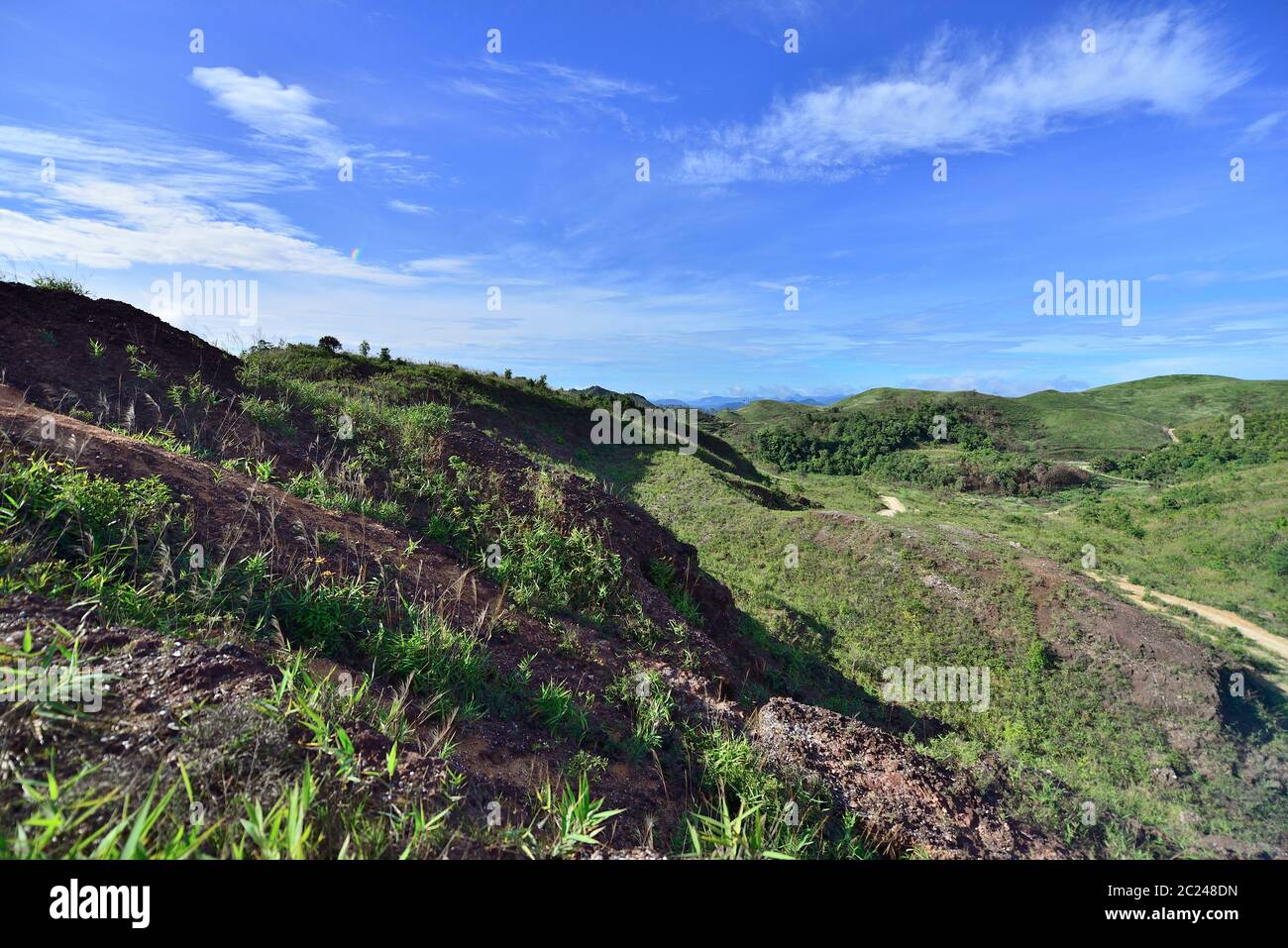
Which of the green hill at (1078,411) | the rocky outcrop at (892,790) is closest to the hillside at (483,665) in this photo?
the rocky outcrop at (892,790)

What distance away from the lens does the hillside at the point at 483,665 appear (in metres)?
2.55

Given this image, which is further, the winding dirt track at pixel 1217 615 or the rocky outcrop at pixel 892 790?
the winding dirt track at pixel 1217 615

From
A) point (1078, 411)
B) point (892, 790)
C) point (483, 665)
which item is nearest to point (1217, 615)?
point (892, 790)

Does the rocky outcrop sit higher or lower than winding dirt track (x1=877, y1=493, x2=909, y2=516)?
lower

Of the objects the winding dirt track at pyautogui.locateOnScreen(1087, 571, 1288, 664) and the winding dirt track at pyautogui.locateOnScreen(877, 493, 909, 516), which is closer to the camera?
the winding dirt track at pyautogui.locateOnScreen(1087, 571, 1288, 664)

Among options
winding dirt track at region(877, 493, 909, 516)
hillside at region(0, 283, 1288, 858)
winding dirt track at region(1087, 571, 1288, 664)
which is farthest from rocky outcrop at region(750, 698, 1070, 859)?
winding dirt track at region(877, 493, 909, 516)

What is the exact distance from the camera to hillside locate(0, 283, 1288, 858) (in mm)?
2551

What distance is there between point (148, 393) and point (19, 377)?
138cm

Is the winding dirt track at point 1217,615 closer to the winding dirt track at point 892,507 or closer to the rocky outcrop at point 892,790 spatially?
the winding dirt track at point 892,507

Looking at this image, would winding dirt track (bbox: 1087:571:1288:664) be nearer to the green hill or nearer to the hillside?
the hillside

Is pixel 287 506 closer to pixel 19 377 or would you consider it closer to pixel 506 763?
pixel 506 763

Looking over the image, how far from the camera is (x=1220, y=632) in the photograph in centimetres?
1656

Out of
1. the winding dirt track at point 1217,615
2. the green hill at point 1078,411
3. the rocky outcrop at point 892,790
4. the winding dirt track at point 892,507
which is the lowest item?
the winding dirt track at point 1217,615

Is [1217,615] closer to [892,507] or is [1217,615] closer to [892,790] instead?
[892,507]
